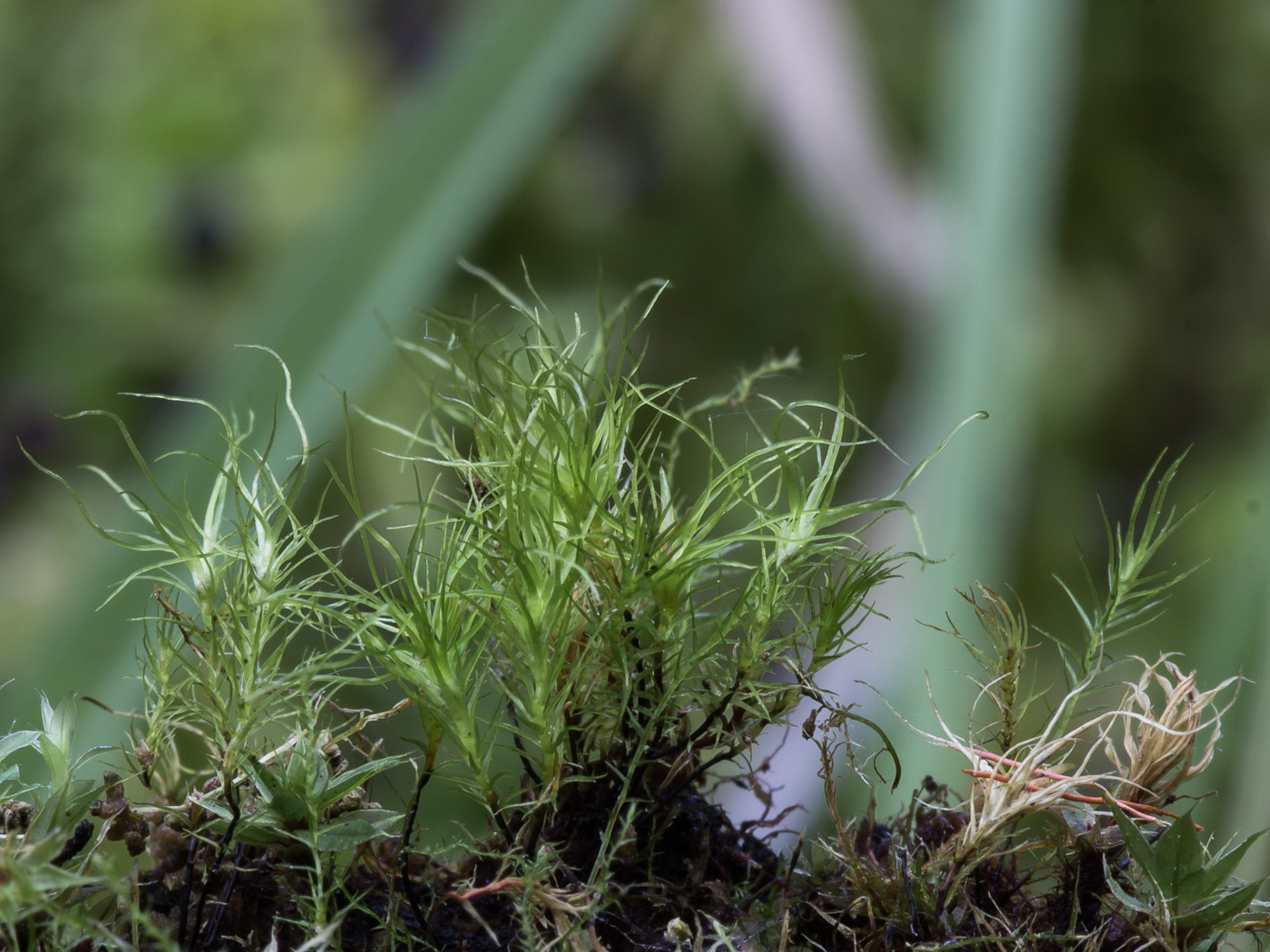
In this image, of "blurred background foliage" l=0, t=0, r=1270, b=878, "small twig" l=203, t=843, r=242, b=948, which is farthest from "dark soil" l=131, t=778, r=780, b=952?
"blurred background foliage" l=0, t=0, r=1270, b=878

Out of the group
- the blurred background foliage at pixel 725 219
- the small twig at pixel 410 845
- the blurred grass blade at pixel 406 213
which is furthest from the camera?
the blurred background foliage at pixel 725 219

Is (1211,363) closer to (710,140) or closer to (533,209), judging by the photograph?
(710,140)

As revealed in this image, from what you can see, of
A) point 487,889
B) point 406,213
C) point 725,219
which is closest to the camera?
point 487,889

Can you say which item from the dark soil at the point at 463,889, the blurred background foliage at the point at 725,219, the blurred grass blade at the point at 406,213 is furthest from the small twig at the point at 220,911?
the blurred background foliage at the point at 725,219

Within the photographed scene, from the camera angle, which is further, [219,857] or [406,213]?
[406,213]

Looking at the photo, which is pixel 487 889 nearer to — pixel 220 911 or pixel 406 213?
pixel 220 911

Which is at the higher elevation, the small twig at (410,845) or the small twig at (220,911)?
the small twig at (410,845)

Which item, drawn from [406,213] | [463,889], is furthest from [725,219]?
[463,889]

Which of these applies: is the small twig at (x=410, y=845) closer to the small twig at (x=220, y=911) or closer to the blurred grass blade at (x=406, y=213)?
the small twig at (x=220, y=911)
